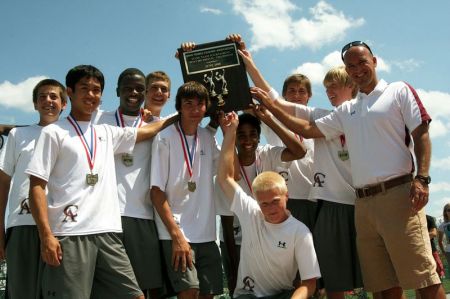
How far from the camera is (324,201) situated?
5.29 meters

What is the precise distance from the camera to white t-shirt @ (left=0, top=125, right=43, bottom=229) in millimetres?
4648

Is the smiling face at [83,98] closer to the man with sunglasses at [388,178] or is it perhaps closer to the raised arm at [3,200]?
the raised arm at [3,200]

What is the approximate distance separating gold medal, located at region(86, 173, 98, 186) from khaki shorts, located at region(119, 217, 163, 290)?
0.63 metres

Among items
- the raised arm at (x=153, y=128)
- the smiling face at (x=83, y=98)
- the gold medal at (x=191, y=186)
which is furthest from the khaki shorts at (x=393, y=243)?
the smiling face at (x=83, y=98)

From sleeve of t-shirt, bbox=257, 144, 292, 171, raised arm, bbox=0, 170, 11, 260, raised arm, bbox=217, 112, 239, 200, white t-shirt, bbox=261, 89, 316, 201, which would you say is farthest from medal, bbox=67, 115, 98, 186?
white t-shirt, bbox=261, 89, 316, 201

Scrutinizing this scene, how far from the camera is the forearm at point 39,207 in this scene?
4.02 m

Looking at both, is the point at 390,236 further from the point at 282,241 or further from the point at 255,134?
the point at 255,134

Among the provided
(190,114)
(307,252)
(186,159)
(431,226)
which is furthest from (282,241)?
(431,226)

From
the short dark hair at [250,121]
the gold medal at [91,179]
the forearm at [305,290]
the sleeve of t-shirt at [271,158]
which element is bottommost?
the forearm at [305,290]

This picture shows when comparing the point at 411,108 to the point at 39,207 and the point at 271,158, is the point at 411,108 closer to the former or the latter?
the point at 271,158

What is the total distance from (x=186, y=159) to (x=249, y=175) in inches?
35.2

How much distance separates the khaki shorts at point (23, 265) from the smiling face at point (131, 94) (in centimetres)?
176

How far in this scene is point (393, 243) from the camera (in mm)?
4480

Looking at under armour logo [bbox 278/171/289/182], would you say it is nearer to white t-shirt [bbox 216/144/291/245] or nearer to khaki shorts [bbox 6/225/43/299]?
white t-shirt [bbox 216/144/291/245]
